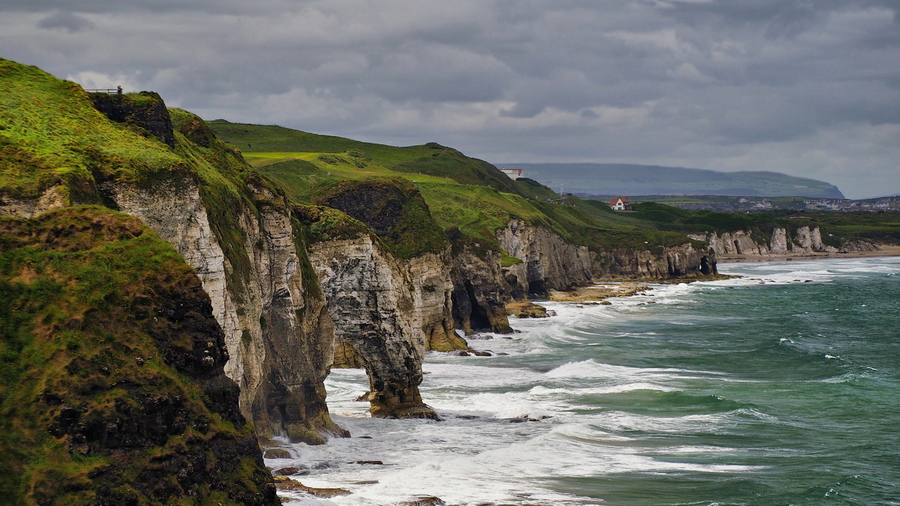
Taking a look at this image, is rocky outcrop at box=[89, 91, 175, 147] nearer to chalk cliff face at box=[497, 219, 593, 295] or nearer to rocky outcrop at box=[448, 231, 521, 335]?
rocky outcrop at box=[448, 231, 521, 335]

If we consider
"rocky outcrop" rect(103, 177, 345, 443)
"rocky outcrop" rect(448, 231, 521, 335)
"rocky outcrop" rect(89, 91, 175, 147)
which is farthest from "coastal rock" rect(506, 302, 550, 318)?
"rocky outcrop" rect(89, 91, 175, 147)

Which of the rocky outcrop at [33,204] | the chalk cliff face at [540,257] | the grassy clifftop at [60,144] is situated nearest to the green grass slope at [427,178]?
the chalk cliff face at [540,257]

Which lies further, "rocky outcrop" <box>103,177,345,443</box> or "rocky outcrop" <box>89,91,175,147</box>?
"rocky outcrop" <box>89,91,175,147</box>

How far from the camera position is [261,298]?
34.2m

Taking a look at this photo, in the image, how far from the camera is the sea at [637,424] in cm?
3300

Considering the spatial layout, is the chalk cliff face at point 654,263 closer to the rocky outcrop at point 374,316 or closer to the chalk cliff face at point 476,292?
the chalk cliff face at point 476,292

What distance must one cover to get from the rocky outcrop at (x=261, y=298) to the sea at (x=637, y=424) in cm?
211

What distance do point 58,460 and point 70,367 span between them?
1.94 m

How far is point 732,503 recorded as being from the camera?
31.8m

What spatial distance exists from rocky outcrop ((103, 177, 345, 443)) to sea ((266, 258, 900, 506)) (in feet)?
6.91

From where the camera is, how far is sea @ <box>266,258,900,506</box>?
33.0 m

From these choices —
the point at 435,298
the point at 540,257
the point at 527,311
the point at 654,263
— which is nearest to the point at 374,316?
the point at 435,298

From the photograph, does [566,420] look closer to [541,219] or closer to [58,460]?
[58,460]

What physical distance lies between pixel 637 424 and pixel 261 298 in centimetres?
1970
